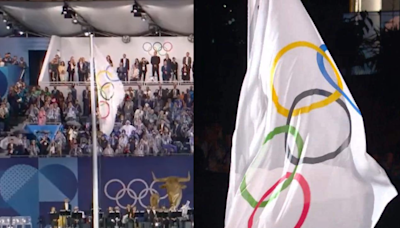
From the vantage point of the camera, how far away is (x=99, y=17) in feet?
7.04

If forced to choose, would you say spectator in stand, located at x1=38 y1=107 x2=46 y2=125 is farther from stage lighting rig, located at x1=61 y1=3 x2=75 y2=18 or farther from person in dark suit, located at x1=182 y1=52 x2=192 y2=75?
person in dark suit, located at x1=182 y1=52 x2=192 y2=75

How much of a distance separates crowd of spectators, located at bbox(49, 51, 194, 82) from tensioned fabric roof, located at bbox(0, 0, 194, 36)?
12cm

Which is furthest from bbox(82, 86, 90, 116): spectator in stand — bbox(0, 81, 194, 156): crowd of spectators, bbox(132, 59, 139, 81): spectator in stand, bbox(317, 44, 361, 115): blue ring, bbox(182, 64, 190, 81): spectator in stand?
bbox(317, 44, 361, 115): blue ring

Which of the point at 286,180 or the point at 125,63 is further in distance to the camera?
the point at 125,63

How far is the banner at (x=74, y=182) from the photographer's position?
219 cm

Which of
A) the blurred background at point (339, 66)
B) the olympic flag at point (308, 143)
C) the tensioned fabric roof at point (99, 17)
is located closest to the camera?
the olympic flag at point (308, 143)

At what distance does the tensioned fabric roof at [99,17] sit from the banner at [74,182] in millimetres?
550

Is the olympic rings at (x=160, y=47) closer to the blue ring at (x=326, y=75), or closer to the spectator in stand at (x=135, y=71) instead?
the spectator in stand at (x=135, y=71)

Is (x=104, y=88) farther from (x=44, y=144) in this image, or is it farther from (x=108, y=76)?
(x=44, y=144)

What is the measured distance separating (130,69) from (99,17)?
25cm

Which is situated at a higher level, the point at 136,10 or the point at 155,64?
the point at 136,10

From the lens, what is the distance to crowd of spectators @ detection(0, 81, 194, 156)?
218 cm

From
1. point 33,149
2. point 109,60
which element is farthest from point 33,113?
point 109,60

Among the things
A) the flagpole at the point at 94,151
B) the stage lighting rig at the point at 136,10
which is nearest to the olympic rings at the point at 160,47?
the stage lighting rig at the point at 136,10
